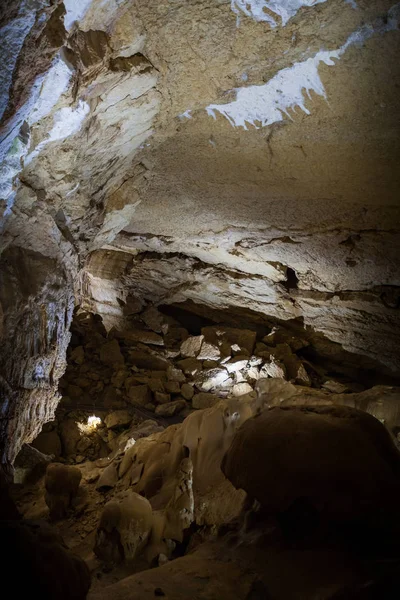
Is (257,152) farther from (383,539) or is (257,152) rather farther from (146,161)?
(383,539)

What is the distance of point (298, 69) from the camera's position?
2.97 m

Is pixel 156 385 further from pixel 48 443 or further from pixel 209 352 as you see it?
pixel 48 443

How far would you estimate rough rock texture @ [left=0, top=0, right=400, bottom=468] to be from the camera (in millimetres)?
2475

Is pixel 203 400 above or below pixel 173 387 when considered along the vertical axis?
below

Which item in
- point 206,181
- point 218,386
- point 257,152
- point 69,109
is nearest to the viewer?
point 69,109

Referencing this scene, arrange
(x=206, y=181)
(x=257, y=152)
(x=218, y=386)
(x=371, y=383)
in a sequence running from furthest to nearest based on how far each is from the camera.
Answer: (x=218, y=386)
(x=371, y=383)
(x=206, y=181)
(x=257, y=152)

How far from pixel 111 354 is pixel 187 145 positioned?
8163 mm

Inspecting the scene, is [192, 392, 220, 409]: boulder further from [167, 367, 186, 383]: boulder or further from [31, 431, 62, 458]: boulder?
[31, 431, 62, 458]: boulder

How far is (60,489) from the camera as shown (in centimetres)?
616

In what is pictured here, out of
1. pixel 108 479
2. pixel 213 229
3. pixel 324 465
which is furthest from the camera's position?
pixel 108 479

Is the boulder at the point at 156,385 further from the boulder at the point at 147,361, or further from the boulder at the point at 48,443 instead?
the boulder at the point at 48,443

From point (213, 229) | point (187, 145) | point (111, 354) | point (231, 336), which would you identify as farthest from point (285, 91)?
point (111, 354)

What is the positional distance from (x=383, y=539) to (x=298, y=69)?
3.32 meters

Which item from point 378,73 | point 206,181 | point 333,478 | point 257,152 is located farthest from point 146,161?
point 333,478
